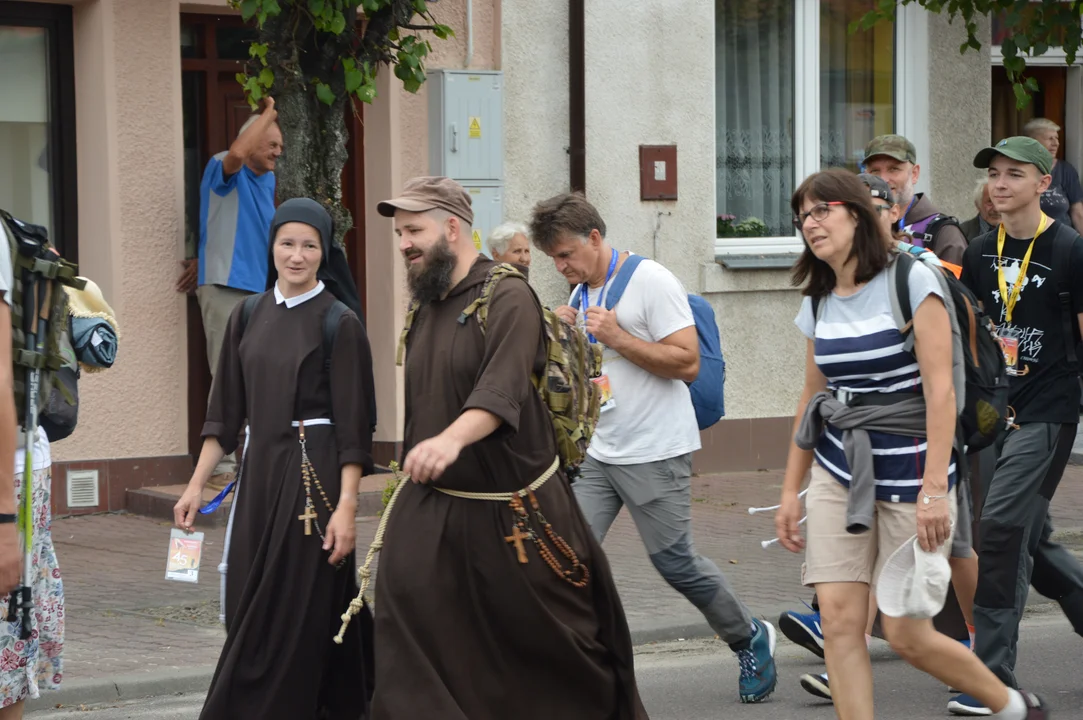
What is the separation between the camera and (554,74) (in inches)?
490

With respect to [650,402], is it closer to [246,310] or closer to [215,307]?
[246,310]

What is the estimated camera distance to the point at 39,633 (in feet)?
16.6

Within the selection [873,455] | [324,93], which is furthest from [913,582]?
[324,93]

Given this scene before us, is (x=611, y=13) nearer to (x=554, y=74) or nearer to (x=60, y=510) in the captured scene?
(x=554, y=74)

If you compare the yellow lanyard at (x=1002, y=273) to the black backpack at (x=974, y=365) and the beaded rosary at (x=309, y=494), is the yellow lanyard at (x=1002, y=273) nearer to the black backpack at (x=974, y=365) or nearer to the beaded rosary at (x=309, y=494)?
the black backpack at (x=974, y=365)

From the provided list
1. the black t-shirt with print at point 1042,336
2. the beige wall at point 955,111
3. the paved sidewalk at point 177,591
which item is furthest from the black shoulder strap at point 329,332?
the beige wall at point 955,111

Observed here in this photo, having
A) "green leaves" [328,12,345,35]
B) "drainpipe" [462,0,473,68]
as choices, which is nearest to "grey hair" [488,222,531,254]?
"green leaves" [328,12,345,35]

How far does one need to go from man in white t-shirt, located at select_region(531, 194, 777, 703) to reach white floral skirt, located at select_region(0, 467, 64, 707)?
2.31m

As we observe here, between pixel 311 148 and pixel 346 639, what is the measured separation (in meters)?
2.95

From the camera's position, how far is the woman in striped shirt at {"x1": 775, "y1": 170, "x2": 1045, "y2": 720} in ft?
17.6

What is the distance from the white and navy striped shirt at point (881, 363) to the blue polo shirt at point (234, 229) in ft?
19.4

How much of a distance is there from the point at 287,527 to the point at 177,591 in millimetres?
3248

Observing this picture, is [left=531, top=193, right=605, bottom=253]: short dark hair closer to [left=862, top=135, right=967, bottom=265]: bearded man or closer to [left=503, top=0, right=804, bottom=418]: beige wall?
[left=862, top=135, right=967, bottom=265]: bearded man

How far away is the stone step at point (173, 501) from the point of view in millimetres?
10555
